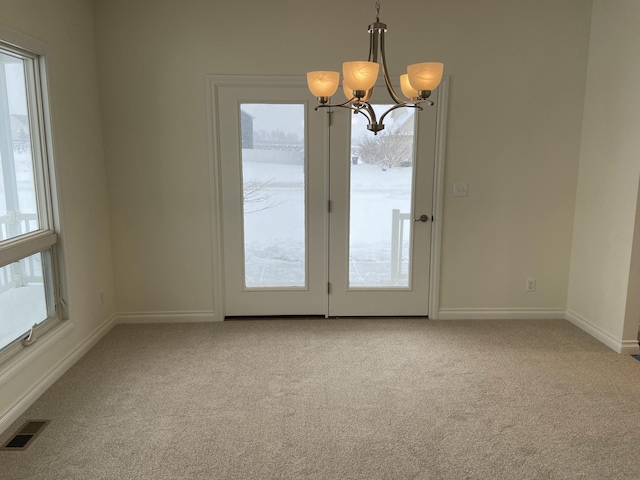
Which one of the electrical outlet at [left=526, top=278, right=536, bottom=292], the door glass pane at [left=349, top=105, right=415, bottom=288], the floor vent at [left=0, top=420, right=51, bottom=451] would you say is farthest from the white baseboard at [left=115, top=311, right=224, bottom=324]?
the electrical outlet at [left=526, top=278, right=536, bottom=292]

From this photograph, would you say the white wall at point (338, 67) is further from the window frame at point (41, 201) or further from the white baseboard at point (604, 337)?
the window frame at point (41, 201)

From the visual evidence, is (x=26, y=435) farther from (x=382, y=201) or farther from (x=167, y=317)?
(x=382, y=201)

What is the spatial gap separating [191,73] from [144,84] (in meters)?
0.38

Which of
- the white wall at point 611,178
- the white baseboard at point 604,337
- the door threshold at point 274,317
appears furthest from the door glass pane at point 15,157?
the white baseboard at point 604,337

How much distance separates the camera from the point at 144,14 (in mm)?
Answer: 3701

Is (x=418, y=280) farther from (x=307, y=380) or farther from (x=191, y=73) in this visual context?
(x=191, y=73)

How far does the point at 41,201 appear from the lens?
308cm

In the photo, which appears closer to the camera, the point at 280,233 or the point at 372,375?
the point at 372,375

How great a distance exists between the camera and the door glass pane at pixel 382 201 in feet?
13.0

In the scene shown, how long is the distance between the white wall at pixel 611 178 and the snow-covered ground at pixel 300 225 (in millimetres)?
1448

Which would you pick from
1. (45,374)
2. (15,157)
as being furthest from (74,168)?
(45,374)

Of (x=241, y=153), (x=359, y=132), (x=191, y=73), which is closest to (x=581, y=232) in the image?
(x=359, y=132)

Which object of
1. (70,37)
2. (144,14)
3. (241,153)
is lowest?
(241,153)

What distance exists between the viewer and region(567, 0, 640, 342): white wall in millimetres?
3354
